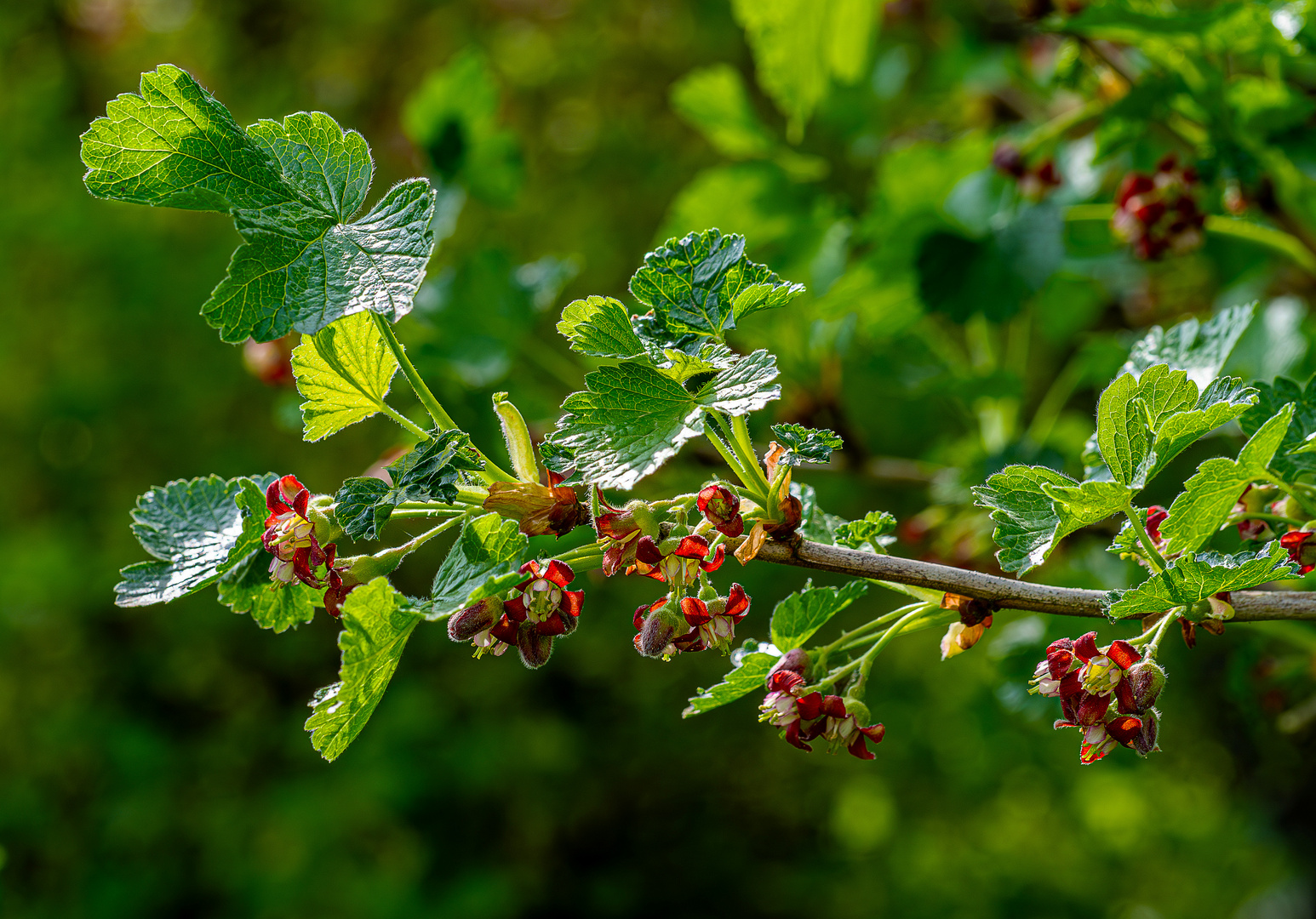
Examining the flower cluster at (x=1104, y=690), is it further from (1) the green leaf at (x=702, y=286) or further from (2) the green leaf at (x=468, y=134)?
(2) the green leaf at (x=468, y=134)

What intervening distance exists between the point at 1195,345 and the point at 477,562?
47 cm

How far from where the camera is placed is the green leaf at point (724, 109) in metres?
1.15

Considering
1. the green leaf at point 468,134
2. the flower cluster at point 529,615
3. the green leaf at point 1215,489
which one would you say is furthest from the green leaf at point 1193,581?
the green leaf at point 468,134

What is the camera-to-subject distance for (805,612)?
0.53 metres

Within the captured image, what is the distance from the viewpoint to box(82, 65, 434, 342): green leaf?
47cm

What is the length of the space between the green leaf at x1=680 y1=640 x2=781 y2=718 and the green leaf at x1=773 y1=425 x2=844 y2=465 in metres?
0.11

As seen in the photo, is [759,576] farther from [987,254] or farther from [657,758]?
[657,758]

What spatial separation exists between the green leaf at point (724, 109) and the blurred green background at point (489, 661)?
18 centimetres

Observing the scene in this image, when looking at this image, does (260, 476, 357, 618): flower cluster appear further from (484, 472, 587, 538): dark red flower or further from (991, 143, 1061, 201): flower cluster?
(991, 143, 1061, 201): flower cluster

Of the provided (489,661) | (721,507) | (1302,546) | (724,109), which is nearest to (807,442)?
(721,507)

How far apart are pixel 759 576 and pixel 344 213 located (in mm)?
1048

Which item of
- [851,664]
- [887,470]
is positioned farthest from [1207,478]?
[887,470]

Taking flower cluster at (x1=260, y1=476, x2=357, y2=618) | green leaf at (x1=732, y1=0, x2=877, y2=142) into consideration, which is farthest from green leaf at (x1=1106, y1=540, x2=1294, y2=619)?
green leaf at (x1=732, y1=0, x2=877, y2=142)

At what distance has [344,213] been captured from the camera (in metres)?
0.50
